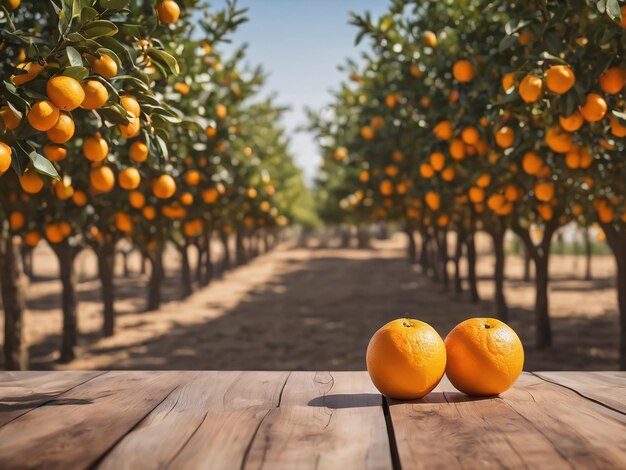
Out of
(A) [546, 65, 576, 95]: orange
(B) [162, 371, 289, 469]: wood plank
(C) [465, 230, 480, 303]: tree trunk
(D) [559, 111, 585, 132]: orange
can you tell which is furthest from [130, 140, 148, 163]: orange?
(C) [465, 230, 480, 303]: tree trunk

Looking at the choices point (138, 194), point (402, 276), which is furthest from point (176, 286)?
point (138, 194)

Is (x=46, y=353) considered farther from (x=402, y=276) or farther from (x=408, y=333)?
(x=402, y=276)

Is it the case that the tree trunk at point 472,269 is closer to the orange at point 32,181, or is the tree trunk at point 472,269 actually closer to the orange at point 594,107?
the orange at point 594,107

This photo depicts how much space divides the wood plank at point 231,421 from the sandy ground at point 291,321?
5.04 metres

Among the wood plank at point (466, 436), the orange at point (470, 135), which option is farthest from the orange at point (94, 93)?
the orange at point (470, 135)

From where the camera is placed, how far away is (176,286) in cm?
1697

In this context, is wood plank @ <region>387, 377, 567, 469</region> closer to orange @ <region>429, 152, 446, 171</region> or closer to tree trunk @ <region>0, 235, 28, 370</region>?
orange @ <region>429, 152, 446, 171</region>

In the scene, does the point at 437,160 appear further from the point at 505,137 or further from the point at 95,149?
the point at 95,149

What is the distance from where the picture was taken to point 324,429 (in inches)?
56.8

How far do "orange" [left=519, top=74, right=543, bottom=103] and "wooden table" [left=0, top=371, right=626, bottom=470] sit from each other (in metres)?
1.45

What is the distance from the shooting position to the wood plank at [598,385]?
1680 millimetres

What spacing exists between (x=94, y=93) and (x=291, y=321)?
8.32m

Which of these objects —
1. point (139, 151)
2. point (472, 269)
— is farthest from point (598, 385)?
point (472, 269)

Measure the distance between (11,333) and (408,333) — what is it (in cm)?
587
